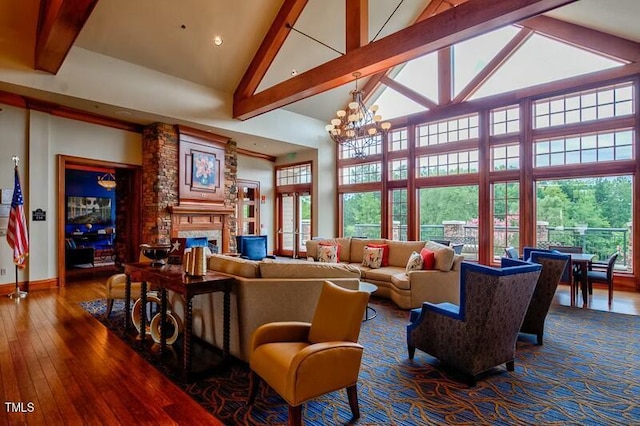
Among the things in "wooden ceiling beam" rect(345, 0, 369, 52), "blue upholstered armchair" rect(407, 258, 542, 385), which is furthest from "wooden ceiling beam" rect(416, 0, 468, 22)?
"blue upholstered armchair" rect(407, 258, 542, 385)

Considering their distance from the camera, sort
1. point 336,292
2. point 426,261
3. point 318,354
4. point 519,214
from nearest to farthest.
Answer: point 318,354, point 336,292, point 426,261, point 519,214

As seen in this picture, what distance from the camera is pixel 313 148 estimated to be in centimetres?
958

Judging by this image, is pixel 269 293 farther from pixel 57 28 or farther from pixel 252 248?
pixel 252 248

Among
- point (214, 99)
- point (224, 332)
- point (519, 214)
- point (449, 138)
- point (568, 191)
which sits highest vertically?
point (214, 99)

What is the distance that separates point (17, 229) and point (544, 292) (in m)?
7.71

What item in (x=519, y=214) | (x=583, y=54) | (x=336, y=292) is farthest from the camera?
(x=519, y=214)

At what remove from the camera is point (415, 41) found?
4.64 meters

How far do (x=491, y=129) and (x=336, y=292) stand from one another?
651 centimetres

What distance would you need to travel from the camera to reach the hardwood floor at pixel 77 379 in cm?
233

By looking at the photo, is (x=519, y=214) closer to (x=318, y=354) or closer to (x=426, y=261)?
(x=426, y=261)

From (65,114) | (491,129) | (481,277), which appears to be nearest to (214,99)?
(65,114)

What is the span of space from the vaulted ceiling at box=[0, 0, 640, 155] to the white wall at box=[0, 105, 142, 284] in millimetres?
715

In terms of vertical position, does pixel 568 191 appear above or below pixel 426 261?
above

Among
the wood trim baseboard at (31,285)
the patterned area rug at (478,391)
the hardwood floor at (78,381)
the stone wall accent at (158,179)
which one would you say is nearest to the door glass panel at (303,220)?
the stone wall accent at (158,179)
